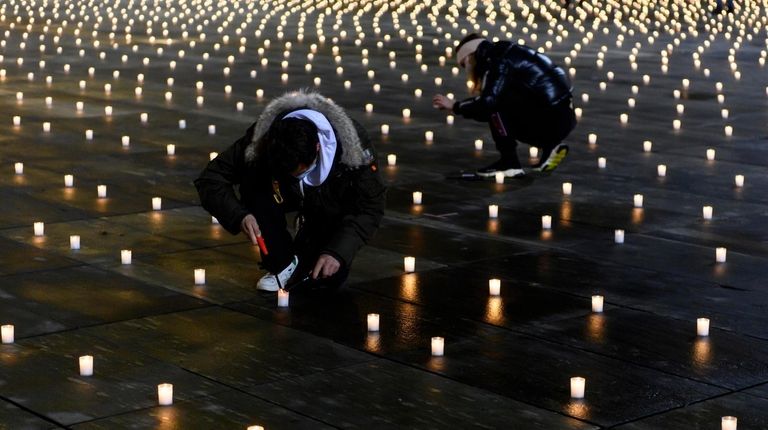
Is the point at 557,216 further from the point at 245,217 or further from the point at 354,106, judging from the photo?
the point at 354,106

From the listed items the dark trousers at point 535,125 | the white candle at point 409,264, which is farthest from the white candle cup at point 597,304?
the dark trousers at point 535,125

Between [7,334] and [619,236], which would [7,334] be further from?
[619,236]

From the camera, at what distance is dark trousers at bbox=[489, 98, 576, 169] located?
36.1 ft

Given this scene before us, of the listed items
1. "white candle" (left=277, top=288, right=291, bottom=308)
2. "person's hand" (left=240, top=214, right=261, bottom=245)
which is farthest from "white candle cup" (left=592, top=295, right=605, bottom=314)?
"person's hand" (left=240, top=214, right=261, bottom=245)

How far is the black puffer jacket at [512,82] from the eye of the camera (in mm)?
10664

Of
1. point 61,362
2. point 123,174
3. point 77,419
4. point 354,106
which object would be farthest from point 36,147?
point 77,419

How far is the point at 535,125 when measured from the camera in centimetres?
1109

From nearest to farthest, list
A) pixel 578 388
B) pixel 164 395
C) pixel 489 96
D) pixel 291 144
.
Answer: pixel 164 395 < pixel 578 388 < pixel 291 144 < pixel 489 96

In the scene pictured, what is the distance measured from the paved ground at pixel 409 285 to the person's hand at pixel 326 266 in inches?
8.4

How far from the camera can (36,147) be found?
39.1ft

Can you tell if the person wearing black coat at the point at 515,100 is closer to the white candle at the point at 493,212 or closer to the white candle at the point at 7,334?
the white candle at the point at 493,212

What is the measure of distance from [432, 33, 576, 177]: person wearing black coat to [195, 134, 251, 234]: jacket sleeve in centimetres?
359

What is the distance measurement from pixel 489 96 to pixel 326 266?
409cm

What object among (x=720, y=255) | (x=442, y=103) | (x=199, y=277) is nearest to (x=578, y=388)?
(x=199, y=277)
